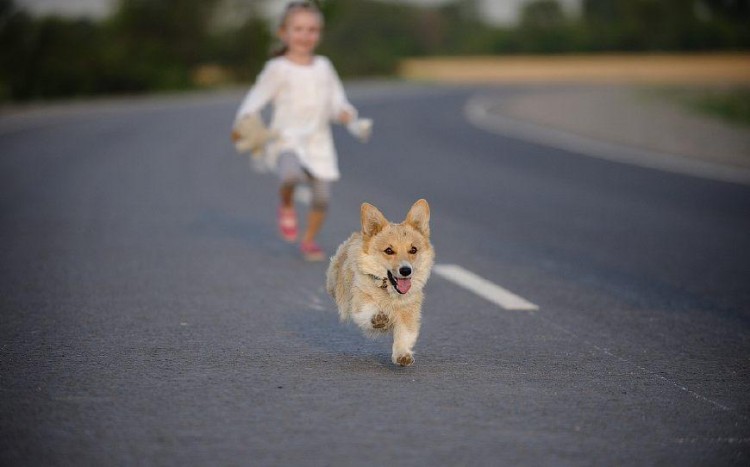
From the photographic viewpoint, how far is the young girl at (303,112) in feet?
30.5

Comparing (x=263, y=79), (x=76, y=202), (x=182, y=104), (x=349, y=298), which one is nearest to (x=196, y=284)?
(x=263, y=79)

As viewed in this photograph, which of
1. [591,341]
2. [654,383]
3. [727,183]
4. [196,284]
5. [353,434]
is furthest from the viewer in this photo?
[727,183]

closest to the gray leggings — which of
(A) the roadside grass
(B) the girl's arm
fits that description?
(B) the girl's arm

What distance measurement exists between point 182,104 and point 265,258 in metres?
35.0

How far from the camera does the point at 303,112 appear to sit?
31.1ft

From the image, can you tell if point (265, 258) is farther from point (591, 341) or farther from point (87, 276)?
point (591, 341)

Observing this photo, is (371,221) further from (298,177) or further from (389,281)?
(298,177)

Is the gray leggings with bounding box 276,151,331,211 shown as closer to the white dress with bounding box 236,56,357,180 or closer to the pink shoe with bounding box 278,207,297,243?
the white dress with bounding box 236,56,357,180

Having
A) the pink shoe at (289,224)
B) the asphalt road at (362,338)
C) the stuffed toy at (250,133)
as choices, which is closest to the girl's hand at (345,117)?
the stuffed toy at (250,133)

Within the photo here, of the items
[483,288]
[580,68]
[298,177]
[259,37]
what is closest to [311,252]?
[298,177]

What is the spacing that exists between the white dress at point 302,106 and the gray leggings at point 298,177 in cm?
5

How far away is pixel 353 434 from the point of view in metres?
4.65

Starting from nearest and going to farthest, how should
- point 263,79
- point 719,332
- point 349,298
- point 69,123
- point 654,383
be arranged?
point 654,383 → point 349,298 → point 719,332 → point 263,79 → point 69,123

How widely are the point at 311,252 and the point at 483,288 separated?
1831 mm
